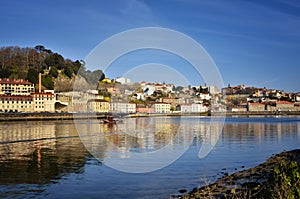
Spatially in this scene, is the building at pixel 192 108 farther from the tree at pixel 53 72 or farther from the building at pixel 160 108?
the tree at pixel 53 72

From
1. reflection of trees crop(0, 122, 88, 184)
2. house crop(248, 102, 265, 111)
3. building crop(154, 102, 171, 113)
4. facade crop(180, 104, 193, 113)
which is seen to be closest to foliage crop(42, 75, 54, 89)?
building crop(154, 102, 171, 113)

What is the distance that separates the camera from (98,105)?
3696 inches

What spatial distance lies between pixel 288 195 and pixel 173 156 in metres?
12.3

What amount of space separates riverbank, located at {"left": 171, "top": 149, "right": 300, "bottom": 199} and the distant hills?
89.4 m

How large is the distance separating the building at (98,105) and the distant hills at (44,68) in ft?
23.0

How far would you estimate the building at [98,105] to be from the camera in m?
92.3

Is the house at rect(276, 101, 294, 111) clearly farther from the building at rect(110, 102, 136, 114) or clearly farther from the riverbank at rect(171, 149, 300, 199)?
the riverbank at rect(171, 149, 300, 199)

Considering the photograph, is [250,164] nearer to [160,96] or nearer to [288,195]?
[288,195]

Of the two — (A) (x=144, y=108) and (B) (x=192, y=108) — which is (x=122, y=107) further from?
(B) (x=192, y=108)

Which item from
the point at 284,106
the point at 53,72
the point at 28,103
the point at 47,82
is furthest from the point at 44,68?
the point at 284,106

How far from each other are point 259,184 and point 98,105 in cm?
8566

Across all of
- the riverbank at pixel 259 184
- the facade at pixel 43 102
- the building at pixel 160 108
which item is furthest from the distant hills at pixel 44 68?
the riverbank at pixel 259 184

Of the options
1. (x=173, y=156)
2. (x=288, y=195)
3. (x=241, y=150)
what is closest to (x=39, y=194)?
(x=288, y=195)

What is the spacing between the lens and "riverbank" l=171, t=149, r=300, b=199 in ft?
16.5
